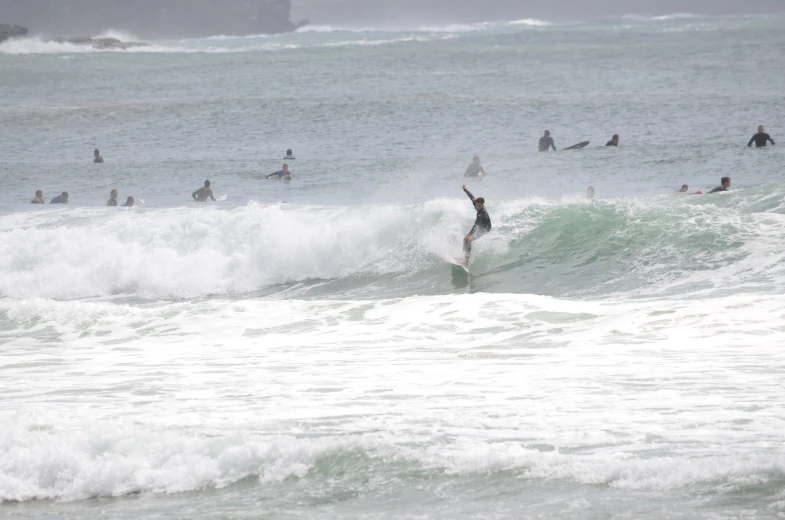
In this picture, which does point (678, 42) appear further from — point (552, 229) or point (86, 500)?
point (86, 500)

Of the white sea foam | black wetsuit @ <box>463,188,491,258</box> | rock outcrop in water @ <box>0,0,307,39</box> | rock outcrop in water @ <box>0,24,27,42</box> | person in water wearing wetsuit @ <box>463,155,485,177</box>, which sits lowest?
the white sea foam

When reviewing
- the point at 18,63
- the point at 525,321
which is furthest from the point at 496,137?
the point at 18,63

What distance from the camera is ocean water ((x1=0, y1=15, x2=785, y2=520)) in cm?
796

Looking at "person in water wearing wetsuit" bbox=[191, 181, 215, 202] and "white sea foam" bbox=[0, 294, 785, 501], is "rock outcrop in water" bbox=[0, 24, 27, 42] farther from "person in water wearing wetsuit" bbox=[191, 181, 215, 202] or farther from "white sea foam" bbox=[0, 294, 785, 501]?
"white sea foam" bbox=[0, 294, 785, 501]

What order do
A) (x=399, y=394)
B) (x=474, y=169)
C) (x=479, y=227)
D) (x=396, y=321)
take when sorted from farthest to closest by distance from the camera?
(x=474, y=169) → (x=479, y=227) → (x=396, y=321) → (x=399, y=394)

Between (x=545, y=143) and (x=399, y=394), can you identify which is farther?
(x=545, y=143)

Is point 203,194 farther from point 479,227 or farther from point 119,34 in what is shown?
point 119,34

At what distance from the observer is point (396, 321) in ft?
46.7

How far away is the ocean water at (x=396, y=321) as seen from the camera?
26.1 ft

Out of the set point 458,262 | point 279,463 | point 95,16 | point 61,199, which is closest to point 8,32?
point 95,16

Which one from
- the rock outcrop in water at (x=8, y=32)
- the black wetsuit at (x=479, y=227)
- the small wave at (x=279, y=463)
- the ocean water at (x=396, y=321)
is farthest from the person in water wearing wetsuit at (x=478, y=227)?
the rock outcrop in water at (x=8, y=32)

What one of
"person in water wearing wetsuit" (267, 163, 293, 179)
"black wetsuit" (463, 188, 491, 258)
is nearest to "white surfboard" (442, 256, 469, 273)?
"black wetsuit" (463, 188, 491, 258)

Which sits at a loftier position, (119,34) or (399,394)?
(119,34)

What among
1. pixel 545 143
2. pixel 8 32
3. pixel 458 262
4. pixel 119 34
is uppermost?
pixel 119 34
